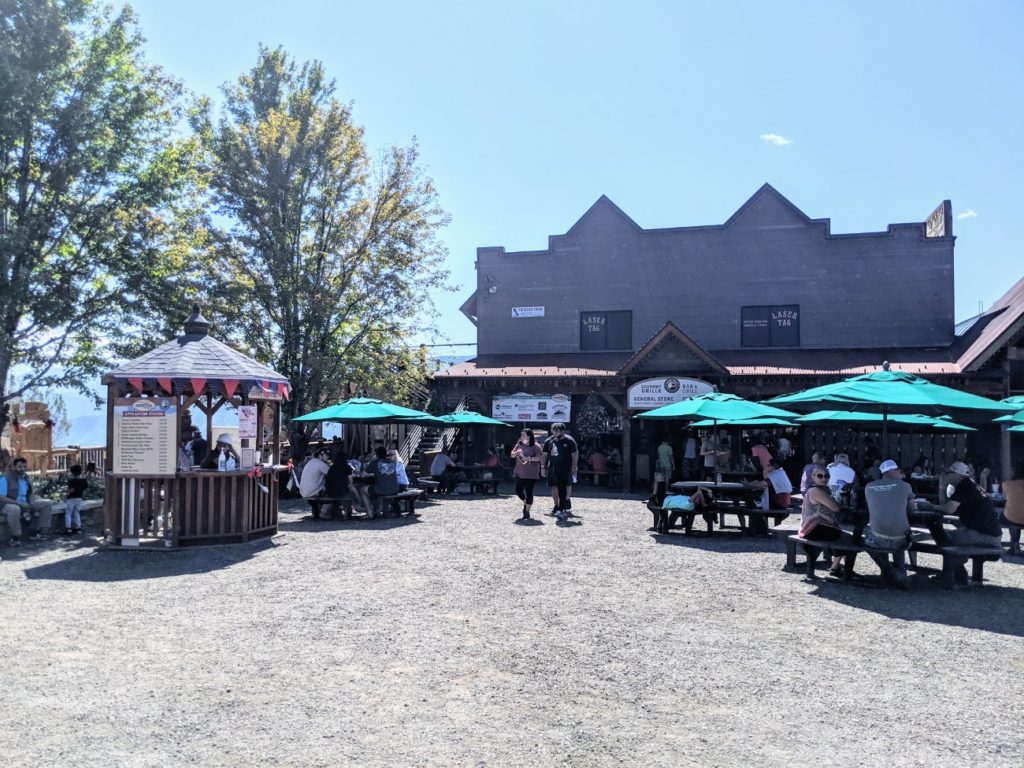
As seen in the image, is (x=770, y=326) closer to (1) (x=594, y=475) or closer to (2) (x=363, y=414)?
(1) (x=594, y=475)

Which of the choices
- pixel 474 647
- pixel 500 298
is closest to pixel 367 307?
pixel 500 298

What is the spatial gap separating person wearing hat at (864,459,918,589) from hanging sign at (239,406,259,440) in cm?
884

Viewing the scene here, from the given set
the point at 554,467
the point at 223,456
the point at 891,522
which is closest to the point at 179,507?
the point at 223,456

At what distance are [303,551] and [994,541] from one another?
8.74 m

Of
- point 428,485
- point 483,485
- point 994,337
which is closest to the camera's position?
point 994,337

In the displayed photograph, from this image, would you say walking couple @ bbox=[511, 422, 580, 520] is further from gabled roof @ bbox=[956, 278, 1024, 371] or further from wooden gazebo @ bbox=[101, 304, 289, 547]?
gabled roof @ bbox=[956, 278, 1024, 371]

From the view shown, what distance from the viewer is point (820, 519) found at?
869 centimetres

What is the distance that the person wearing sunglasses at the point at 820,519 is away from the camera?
8672 mm

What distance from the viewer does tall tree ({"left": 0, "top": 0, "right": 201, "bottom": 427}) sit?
44.5 ft

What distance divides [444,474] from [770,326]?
1175 cm

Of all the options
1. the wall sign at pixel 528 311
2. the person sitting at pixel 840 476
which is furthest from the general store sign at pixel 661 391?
Answer: the person sitting at pixel 840 476

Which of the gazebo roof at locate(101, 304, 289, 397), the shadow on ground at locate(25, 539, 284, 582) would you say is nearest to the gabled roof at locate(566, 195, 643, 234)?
the gazebo roof at locate(101, 304, 289, 397)

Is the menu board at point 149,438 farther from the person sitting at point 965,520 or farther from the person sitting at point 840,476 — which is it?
the person sitting at point 965,520

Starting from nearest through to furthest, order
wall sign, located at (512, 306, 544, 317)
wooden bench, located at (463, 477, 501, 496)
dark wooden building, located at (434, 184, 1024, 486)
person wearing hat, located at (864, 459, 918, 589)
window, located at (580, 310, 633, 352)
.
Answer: person wearing hat, located at (864, 459, 918, 589)
wooden bench, located at (463, 477, 501, 496)
dark wooden building, located at (434, 184, 1024, 486)
window, located at (580, 310, 633, 352)
wall sign, located at (512, 306, 544, 317)
